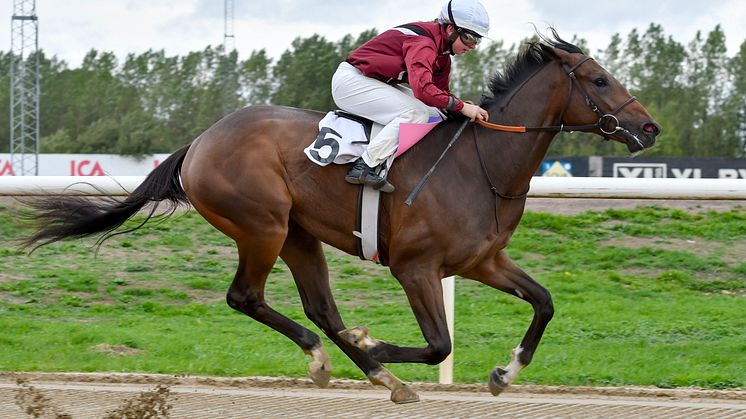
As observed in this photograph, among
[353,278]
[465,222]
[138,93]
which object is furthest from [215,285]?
[138,93]

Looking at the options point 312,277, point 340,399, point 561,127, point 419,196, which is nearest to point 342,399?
point 340,399

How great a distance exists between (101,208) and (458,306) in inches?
113

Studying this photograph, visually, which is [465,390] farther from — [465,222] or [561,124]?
[561,124]

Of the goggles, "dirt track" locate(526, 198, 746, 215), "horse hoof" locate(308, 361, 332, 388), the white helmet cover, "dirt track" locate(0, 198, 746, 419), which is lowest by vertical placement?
"dirt track" locate(0, 198, 746, 419)

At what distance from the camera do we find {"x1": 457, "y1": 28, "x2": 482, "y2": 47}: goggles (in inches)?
183

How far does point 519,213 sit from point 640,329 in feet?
7.31

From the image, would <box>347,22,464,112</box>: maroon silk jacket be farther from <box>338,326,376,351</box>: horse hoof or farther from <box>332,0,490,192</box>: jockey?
<box>338,326,376,351</box>: horse hoof

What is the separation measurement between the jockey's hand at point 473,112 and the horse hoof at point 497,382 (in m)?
1.18

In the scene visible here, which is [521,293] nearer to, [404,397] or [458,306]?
[404,397]

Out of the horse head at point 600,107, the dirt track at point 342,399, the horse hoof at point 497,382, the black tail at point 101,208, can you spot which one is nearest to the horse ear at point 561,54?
the horse head at point 600,107

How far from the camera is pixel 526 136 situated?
15.4 ft

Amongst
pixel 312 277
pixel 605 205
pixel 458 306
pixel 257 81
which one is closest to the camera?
pixel 312 277

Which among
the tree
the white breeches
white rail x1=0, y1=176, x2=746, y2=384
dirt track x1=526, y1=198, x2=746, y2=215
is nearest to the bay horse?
the white breeches

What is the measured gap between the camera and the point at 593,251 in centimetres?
826
